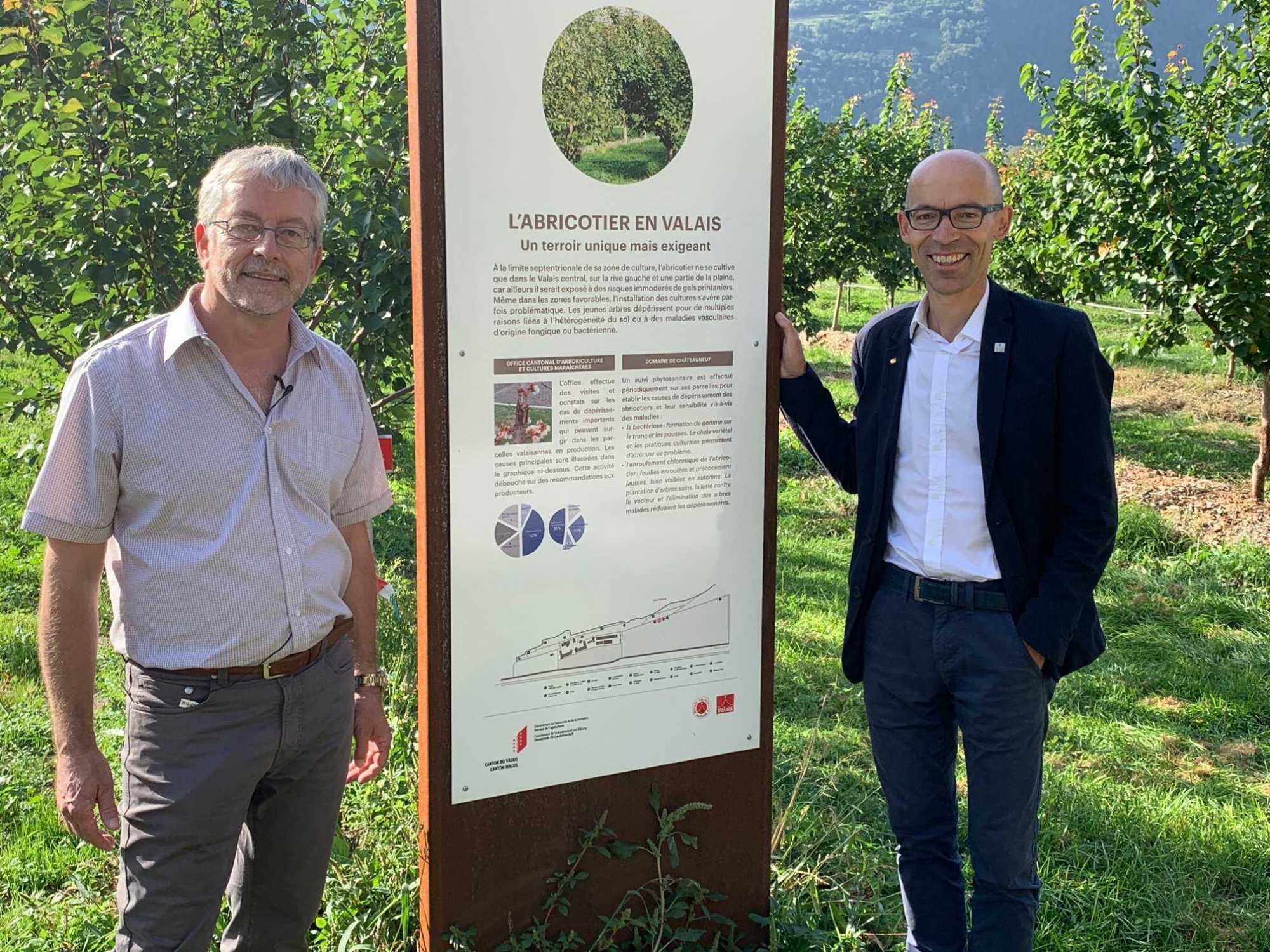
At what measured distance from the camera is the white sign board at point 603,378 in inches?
100

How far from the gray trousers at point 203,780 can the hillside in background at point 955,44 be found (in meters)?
110

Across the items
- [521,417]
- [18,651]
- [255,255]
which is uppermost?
[255,255]

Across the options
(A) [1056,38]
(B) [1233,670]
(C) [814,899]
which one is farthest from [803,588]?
(A) [1056,38]

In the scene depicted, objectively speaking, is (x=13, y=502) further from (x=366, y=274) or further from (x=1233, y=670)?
(x=1233, y=670)

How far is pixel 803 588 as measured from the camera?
664cm

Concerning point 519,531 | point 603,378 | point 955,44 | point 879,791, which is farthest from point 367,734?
point 955,44

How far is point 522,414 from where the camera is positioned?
2648 mm

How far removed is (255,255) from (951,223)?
1636mm

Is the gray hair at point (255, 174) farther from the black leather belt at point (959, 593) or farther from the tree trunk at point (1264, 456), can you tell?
the tree trunk at point (1264, 456)

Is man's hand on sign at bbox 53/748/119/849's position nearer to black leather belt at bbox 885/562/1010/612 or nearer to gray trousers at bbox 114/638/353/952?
gray trousers at bbox 114/638/353/952

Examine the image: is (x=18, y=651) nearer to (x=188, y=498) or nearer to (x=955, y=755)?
(x=188, y=498)

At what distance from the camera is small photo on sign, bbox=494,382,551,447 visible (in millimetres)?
2617

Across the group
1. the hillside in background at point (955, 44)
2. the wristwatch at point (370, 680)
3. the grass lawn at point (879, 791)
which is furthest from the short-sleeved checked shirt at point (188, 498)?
the hillside in background at point (955, 44)

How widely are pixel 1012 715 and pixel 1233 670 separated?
349 centimetres
